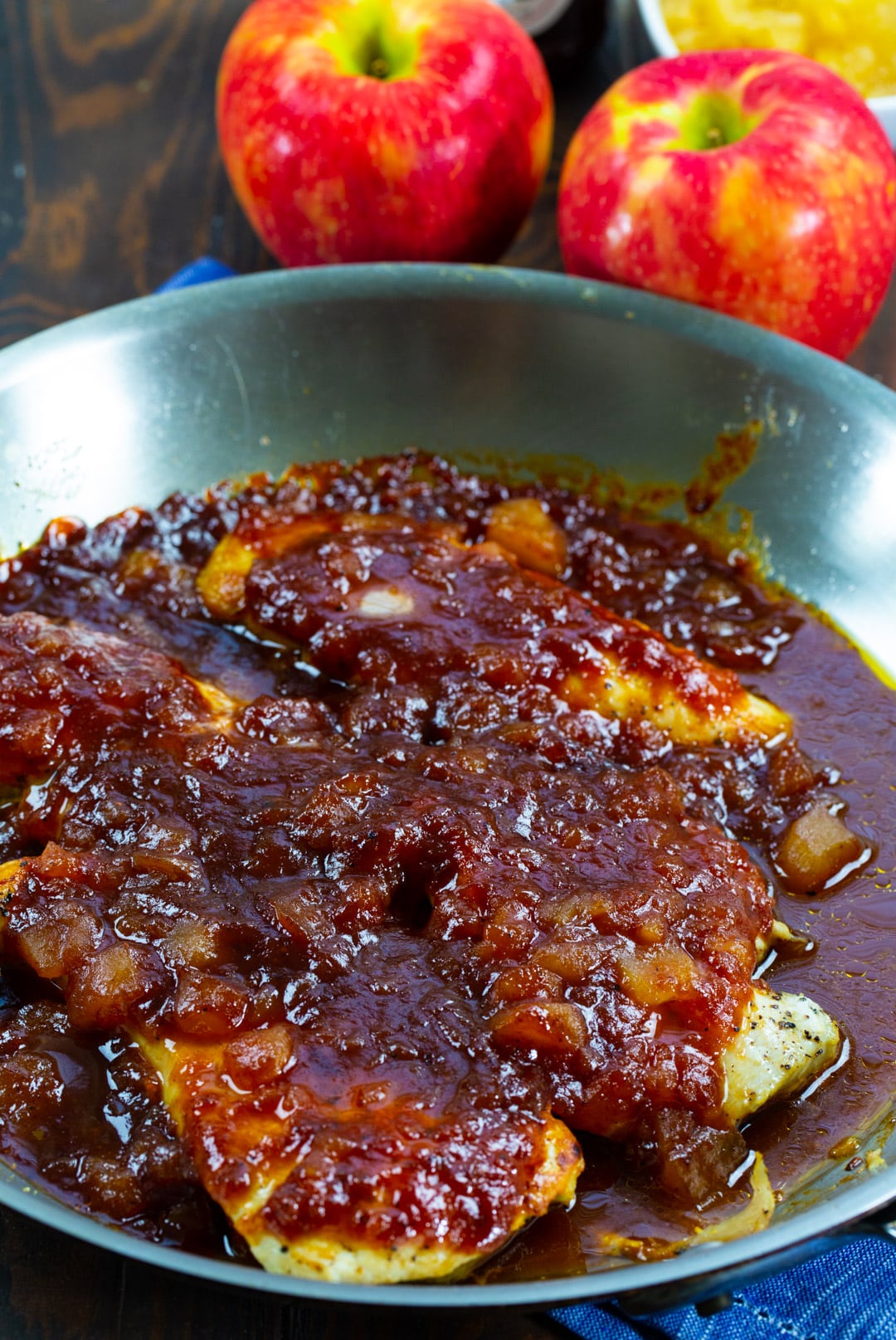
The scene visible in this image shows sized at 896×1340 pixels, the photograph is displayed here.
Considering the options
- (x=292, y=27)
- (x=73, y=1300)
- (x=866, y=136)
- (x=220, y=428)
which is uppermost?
(x=866, y=136)

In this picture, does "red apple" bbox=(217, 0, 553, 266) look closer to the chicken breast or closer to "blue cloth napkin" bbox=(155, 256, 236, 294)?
"blue cloth napkin" bbox=(155, 256, 236, 294)

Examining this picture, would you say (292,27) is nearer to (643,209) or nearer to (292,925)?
(643,209)

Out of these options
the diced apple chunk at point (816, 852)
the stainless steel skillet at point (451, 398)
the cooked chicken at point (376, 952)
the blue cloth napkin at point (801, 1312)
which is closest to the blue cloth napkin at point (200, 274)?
the stainless steel skillet at point (451, 398)

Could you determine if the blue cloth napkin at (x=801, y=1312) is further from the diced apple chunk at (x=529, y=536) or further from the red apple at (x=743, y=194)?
the red apple at (x=743, y=194)

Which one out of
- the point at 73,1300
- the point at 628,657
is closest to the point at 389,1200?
the point at 73,1300

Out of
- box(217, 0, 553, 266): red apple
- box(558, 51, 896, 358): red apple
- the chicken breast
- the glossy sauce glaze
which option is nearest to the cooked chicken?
the glossy sauce glaze

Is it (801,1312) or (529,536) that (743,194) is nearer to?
(529,536)
